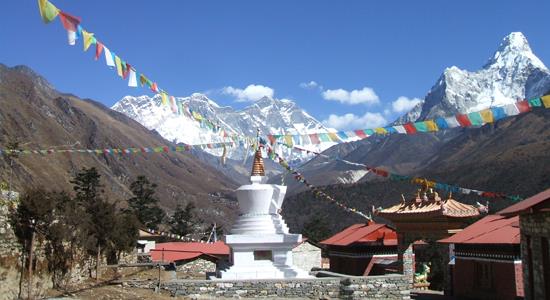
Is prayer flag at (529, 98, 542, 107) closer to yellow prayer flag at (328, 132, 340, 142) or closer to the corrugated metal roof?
yellow prayer flag at (328, 132, 340, 142)

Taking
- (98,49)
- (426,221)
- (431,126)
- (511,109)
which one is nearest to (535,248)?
(511,109)

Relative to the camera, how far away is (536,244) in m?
15.8

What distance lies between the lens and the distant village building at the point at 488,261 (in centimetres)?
2153

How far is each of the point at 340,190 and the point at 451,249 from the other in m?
96.0

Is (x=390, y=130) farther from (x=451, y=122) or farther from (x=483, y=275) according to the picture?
(x=483, y=275)

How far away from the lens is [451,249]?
27344mm

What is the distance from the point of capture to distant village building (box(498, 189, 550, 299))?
15.1 metres

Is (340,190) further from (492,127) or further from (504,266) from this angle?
(504,266)

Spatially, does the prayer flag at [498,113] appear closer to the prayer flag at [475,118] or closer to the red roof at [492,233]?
the prayer flag at [475,118]

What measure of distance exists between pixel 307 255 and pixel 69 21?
104 ft

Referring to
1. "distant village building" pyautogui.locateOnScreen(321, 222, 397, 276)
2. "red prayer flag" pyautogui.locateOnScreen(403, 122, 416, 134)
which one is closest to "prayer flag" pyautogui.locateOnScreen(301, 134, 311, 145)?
"red prayer flag" pyautogui.locateOnScreen(403, 122, 416, 134)

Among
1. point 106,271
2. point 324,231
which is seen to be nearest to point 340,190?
point 324,231

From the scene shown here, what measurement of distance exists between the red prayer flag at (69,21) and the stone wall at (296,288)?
9.91 m

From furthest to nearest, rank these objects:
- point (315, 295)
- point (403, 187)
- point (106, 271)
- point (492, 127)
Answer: point (492, 127) → point (403, 187) → point (106, 271) → point (315, 295)
